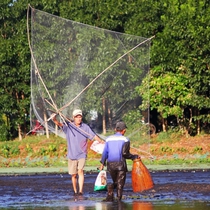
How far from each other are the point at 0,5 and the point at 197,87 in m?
9.93

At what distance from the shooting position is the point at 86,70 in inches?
921

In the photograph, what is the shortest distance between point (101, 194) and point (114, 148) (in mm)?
1949

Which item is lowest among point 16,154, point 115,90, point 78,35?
point 16,154

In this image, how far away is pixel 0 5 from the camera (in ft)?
130

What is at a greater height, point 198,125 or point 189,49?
point 189,49

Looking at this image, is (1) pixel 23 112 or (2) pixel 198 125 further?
(1) pixel 23 112

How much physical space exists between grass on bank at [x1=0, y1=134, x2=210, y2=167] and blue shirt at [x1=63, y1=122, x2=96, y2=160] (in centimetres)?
1053

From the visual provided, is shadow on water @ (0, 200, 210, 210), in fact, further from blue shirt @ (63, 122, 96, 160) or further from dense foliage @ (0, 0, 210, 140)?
dense foliage @ (0, 0, 210, 140)

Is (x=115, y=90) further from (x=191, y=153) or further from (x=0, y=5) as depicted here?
(x=0, y=5)

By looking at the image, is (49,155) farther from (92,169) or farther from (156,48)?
(92,169)

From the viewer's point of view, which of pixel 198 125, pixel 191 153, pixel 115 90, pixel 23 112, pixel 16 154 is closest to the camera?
pixel 115 90

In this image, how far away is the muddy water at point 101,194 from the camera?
14.9m

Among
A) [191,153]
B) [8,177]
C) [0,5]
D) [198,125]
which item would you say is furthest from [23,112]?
[8,177]

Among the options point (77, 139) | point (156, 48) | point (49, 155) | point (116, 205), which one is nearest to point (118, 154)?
point (116, 205)
